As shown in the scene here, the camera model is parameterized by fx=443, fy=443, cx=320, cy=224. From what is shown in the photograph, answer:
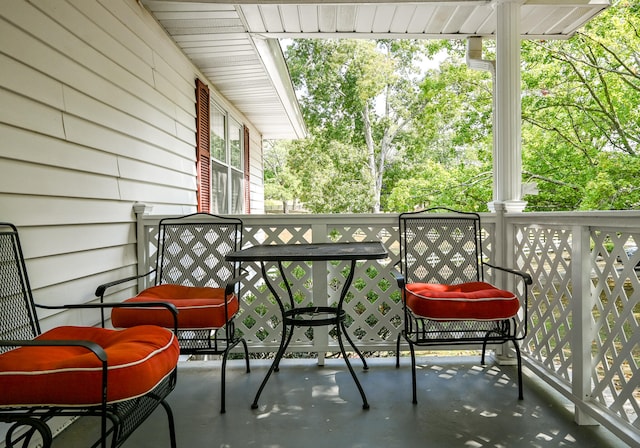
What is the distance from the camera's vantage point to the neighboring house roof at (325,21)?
11.0ft

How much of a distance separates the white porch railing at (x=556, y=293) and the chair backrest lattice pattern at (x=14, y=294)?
128 centimetres

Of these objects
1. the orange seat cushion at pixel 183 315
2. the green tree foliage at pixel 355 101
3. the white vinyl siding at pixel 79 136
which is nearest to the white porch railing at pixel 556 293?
the white vinyl siding at pixel 79 136

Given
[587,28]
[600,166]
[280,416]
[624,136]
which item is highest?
[587,28]

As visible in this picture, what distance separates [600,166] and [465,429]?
25.5 feet

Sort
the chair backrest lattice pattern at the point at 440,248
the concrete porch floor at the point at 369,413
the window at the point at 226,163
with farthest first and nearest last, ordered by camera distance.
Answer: the window at the point at 226,163, the chair backrest lattice pattern at the point at 440,248, the concrete porch floor at the point at 369,413

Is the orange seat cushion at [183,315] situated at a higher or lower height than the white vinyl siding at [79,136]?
lower

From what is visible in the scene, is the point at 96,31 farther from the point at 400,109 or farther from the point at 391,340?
the point at 400,109

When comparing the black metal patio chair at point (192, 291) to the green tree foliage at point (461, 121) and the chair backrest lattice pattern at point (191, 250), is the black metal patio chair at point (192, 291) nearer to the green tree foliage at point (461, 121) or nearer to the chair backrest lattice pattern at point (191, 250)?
the chair backrest lattice pattern at point (191, 250)

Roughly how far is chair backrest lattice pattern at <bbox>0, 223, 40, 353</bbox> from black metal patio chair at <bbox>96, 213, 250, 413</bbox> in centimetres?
48

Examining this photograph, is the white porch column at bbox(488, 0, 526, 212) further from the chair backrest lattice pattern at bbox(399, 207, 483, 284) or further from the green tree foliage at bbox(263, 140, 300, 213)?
the green tree foliage at bbox(263, 140, 300, 213)

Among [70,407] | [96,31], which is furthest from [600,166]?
[70,407]

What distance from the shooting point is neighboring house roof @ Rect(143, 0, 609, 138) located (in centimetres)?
337

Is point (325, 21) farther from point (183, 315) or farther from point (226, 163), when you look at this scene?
point (226, 163)

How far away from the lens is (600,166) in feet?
27.0
